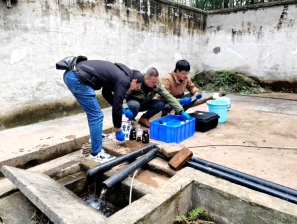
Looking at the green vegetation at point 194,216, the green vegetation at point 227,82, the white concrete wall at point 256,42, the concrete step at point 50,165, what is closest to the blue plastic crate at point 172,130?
the concrete step at point 50,165

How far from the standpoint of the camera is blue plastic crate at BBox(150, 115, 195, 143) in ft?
11.1

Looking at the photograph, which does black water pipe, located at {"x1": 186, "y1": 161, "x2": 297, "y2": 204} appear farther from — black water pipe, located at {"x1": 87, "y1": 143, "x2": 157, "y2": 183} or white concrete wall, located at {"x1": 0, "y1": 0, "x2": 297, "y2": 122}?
white concrete wall, located at {"x1": 0, "y1": 0, "x2": 297, "y2": 122}

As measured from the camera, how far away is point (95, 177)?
2.62 metres

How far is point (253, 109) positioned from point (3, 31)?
5481 millimetres

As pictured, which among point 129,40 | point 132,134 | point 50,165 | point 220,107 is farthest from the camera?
point 129,40

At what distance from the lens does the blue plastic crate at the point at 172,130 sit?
3.38m

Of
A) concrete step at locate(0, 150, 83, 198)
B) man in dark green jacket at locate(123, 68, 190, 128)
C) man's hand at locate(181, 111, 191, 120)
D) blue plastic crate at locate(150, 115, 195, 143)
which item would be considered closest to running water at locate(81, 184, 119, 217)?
concrete step at locate(0, 150, 83, 198)

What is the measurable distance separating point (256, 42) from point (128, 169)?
7.59 meters

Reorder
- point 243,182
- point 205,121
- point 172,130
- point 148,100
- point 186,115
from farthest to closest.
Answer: point 148,100, point 205,121, point 186,115, point 172,130, point 243,182

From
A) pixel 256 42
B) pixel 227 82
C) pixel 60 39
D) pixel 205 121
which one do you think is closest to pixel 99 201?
pixel 205 121

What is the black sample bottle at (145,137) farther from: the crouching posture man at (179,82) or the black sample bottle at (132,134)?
the crouching posture man at (179,82)

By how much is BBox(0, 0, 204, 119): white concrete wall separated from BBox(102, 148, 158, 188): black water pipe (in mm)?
2913

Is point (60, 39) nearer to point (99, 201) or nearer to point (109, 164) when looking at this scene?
point (109, 164)

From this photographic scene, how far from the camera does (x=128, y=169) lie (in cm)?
247
